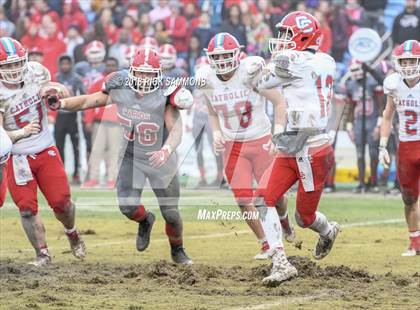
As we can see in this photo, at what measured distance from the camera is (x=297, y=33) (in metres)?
7.55

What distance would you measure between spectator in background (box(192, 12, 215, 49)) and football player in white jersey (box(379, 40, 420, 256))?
7.53 meters

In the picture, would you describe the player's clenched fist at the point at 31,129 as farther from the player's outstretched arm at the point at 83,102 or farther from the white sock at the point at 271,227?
the white sock at the point at 271,227

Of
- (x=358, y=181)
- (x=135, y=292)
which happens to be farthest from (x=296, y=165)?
(x=358, y=181)

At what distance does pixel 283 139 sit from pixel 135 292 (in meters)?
1.63

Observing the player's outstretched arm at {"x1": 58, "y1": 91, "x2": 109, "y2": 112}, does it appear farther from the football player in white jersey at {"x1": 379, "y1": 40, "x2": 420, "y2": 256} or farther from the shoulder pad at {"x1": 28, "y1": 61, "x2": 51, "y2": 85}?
the football player in white jersey at {"x1": 379, "y1": 40, "x2": 420, "y2": 256}

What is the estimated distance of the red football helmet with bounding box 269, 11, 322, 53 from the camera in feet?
24.8

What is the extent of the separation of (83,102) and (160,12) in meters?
9.90

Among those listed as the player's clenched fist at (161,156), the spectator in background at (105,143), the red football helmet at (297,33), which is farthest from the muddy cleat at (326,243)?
the spectator in background at (105,143)

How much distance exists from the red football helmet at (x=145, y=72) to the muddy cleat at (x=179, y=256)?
1.39m

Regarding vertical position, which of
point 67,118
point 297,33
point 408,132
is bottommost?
point 67,118

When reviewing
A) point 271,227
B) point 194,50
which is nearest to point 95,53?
point 194,50

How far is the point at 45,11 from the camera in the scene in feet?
62.0

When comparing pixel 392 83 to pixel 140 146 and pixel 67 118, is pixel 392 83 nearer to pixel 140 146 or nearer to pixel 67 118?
pixel 140 146

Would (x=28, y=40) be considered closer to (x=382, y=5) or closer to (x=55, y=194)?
(x=382, y=5)
